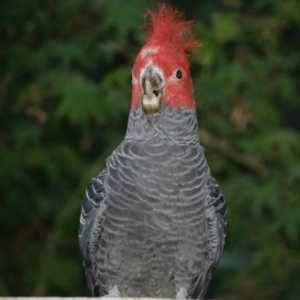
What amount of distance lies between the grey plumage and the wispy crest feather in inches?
11.4

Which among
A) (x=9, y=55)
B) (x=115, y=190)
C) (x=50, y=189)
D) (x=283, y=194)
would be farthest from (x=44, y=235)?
(x=115, y=190)

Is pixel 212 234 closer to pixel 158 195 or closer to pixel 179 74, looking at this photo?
pixel 158 195

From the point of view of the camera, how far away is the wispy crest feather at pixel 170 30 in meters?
4.14

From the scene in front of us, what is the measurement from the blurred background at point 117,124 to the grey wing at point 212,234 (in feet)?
3.37

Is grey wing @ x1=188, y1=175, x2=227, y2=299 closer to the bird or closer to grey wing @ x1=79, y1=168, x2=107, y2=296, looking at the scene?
the bird

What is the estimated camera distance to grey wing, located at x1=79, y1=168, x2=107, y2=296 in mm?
4195

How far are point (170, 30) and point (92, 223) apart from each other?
927 mm

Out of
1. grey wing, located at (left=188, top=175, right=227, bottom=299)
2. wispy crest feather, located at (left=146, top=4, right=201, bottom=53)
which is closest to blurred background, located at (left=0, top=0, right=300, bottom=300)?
grey wing, located at (left=188, top=175, right=227, bottom=299)

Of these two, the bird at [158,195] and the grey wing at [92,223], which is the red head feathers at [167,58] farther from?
the grey wing at [92,223]

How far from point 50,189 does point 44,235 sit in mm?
325

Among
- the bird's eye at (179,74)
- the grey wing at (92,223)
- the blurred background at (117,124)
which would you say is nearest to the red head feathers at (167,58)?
the bird's eye at (179,74)

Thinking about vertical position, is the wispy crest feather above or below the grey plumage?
above

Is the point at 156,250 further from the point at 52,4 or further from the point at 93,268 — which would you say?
the point at 52,4

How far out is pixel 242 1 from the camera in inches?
239
